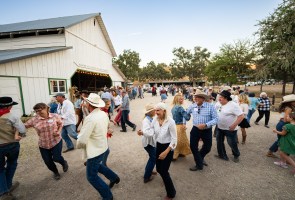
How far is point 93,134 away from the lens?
262cm

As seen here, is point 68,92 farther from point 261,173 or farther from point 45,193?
point 261,173

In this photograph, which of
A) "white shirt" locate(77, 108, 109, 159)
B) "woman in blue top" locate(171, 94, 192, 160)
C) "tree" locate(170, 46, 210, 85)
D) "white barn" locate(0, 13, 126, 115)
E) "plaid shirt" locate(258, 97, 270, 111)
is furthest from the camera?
"tree" locate(170, 46, 210, 85)

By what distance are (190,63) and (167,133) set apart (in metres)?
54.5

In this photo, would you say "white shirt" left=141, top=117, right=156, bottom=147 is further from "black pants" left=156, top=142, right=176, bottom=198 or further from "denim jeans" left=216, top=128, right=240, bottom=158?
"denim jeans" left=216, top=128, right=240, bottom=158

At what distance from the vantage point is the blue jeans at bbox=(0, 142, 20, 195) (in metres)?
2.90

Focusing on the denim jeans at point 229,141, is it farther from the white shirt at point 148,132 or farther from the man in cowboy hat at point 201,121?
the white shirt at point 148,132

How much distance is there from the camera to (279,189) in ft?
10.5

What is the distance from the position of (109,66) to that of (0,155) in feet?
60.4

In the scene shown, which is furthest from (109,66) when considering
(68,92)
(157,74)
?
(157,74)

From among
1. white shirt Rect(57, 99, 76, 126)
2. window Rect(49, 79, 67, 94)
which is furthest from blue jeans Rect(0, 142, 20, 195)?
window Rect(49, 79, 67, 94)

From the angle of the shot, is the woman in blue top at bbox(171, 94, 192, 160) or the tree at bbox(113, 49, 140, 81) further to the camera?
the tree at bbox(113, 49, 140, 81)

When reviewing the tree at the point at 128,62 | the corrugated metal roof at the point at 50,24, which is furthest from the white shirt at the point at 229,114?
the tree at the point at 128,62

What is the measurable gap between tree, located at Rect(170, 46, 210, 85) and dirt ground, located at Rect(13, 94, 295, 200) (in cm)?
5102

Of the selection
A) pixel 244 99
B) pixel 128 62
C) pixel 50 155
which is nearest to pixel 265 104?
pixel 244 99
